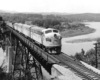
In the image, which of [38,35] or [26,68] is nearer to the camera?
[38,35]

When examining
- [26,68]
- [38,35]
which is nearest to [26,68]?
[26,68]

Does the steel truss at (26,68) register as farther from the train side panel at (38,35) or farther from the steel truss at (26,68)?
the train side panel at (38,35)

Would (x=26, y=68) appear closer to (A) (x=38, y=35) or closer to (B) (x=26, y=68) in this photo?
(B) (x=26, y=68)

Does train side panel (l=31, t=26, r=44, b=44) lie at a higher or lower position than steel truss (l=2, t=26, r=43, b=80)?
higher

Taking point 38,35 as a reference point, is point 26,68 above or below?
below

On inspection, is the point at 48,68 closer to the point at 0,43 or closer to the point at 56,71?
the point at 56,71

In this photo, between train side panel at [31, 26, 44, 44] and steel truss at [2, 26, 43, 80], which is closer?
train side panel at [31, 26, 44, 44]

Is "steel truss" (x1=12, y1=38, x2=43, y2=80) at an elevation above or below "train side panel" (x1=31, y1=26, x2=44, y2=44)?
below

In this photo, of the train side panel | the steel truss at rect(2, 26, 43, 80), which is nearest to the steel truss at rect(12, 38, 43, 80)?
the steel truss at rect(2, 26, 43, 80)

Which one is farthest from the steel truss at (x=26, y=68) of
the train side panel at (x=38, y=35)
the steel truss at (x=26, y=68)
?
the train side panel at (x=38, y=35)

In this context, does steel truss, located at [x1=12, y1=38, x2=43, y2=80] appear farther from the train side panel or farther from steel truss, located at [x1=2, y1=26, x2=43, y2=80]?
the train side panel

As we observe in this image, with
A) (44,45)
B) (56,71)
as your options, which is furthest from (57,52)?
(56,71)
